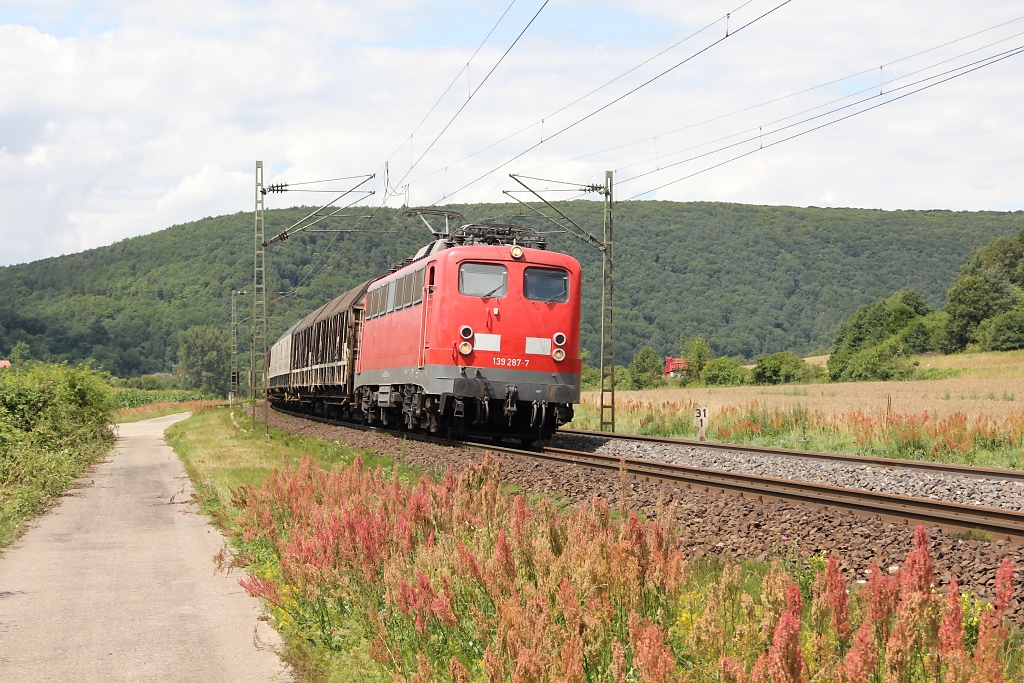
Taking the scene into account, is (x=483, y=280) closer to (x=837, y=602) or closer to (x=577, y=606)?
(x=577, y=606)

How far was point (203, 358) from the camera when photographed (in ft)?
410

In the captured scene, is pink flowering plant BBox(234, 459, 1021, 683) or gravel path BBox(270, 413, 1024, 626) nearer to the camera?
pink flowering plant BBox(234, 459, 1021, 683)

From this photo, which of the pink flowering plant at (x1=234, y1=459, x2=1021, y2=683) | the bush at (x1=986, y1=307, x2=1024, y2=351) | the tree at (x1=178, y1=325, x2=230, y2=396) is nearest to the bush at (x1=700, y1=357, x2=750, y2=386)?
the bush at (x1=986, y1=307, x2=1024, y2=351)

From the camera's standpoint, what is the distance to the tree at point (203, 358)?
124625 millimetres

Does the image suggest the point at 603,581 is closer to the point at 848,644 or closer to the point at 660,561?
the point at 660,561

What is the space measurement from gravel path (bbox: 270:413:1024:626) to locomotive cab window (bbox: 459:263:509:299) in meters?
6.52

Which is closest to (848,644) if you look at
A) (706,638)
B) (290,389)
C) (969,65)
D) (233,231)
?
(706,638)

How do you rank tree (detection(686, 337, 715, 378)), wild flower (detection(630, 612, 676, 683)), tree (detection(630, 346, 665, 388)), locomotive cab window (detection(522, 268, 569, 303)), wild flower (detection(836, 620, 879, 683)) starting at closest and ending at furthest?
wild flower (detection(836, 620, 879, 683)) → wild flower (detection(630, 612, 676, 683)) → locomotive cab window (detection(522, 268, 569, 303)) → tree (detection(686, 337, 715, 378)) → tree (detection(630, 346, 665, 388))

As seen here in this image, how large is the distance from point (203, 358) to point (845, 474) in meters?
119

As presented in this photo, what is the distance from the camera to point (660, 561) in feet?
18.1

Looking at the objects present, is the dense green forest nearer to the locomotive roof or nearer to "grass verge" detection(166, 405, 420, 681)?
the locomotive roof

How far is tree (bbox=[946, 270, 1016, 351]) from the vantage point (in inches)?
3361

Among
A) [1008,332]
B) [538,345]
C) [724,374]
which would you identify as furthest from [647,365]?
[538,345]

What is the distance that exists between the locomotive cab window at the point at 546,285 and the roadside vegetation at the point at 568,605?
11.4 meters
